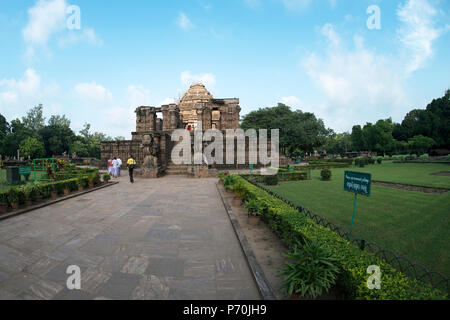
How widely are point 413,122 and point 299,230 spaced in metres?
60.8

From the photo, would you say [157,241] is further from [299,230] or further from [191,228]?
[299,230]

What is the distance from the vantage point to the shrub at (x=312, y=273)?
2.50 m

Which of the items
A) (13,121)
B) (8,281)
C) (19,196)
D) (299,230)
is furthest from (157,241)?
(13,121)

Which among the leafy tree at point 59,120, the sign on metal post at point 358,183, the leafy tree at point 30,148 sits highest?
the leafy tree at point 59,120

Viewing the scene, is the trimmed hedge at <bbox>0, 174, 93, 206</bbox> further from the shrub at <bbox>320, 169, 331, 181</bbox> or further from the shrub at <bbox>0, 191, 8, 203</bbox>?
the shrub at <bbox>320, 169, 331, 181</bbox>

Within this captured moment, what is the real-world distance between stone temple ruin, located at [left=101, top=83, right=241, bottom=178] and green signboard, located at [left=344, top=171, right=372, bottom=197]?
12.0 metres

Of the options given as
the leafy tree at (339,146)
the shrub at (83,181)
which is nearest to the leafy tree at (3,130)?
the shrub at (83,181)

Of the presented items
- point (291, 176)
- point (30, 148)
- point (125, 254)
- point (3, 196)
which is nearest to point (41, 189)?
point (3, 196)

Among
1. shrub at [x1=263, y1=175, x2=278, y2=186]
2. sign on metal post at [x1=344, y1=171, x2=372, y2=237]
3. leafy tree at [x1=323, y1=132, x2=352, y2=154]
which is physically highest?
leafy tree at [x1=323, y1=132, x2=352, y2=154]

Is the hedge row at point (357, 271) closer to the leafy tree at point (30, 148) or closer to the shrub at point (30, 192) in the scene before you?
the shrub at point (30, 192)

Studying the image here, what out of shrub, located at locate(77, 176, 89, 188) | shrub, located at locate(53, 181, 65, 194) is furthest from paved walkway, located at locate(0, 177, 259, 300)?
shrub, located at locate(77, 176, 89, 188)

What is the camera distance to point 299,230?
377 centimetres

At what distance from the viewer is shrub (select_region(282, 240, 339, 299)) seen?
8.20 ft

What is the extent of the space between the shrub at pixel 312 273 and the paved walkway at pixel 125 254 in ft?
2.09
